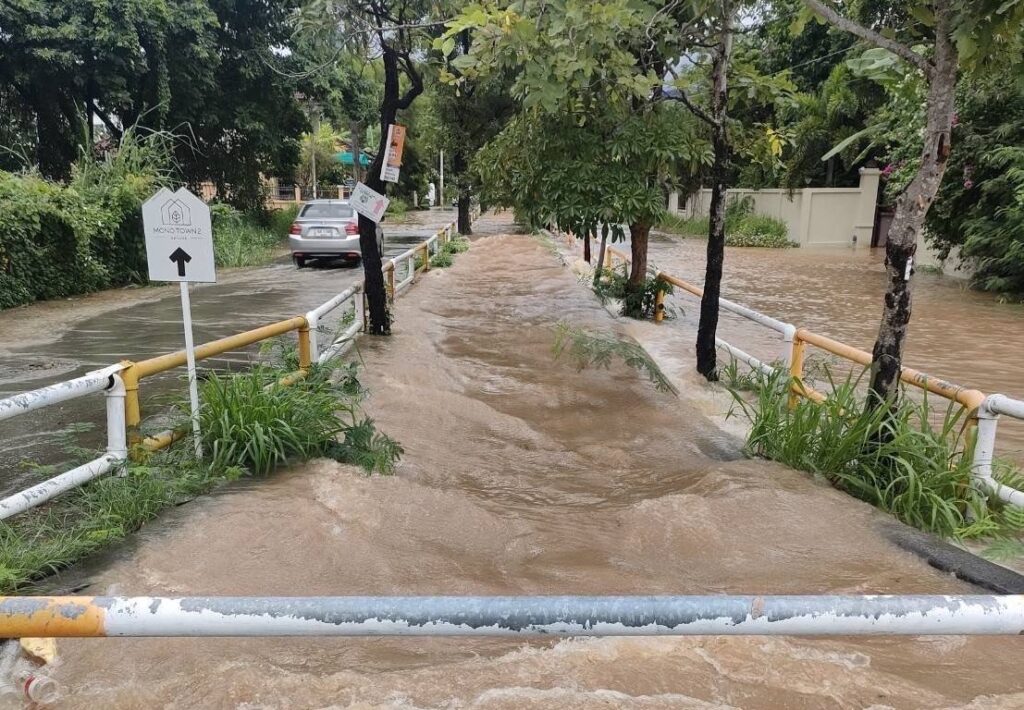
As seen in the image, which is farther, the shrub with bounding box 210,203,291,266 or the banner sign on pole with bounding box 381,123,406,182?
the shrub with bounding box 210,203,291,266

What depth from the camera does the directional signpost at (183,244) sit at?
4758 millimetres

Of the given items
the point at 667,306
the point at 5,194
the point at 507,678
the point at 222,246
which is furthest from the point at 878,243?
the point at 507,678

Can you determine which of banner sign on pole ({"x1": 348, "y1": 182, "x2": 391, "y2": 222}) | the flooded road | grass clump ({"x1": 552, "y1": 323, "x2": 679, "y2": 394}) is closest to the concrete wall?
the flooded road

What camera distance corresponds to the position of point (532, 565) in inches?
161

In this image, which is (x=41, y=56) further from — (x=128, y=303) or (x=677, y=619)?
(x=677, y=619)

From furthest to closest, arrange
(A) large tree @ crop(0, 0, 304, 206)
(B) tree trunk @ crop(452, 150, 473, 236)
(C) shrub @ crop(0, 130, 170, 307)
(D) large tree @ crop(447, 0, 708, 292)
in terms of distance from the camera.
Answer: (B) tree trunk @ crop(452, 150, 473, 236) < (A) large tree @ crop(0, 0, 304, 206) < (C) shrub @ crop(0, 130, 170, 307) < (D) large tree @ crop(447, 0, 708, 292)

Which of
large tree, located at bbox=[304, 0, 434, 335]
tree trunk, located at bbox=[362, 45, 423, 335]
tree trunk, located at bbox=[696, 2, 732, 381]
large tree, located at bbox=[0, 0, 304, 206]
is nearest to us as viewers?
tree trunk, located at bbox=[696, 2, 732, 381]

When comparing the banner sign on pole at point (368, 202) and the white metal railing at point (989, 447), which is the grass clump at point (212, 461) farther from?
the white metal railing at point (989, 447)

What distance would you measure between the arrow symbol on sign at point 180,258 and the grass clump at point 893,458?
13.0 ft

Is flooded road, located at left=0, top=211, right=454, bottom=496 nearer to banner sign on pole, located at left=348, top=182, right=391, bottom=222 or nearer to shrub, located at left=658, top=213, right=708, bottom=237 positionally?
banner sign on pole, located at left=348, top=182, right=391, bottom=222

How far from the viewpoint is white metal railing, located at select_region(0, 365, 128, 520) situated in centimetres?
355

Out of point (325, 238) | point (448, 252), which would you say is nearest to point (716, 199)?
point (325, 238)

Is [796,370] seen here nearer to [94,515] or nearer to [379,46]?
[94,515]

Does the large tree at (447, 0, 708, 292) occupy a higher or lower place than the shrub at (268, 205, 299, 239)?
higher
